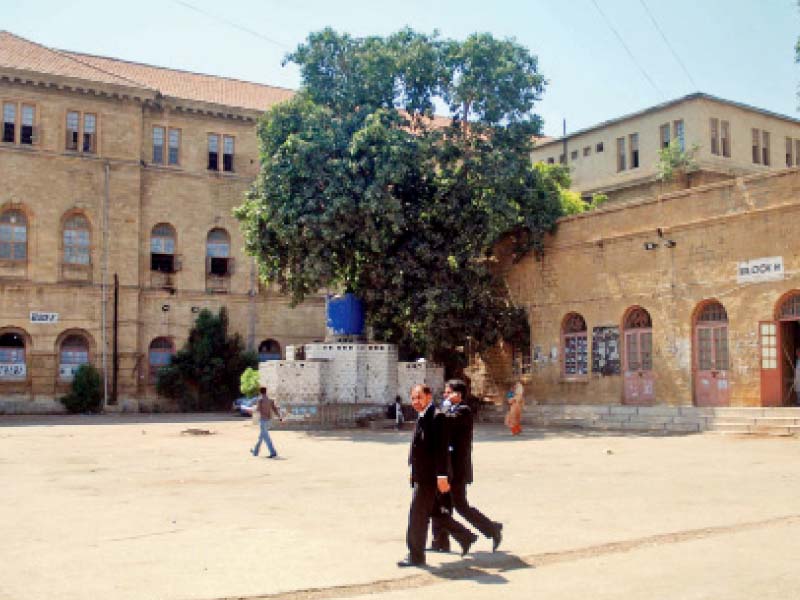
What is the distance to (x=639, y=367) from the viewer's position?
84.9 feet

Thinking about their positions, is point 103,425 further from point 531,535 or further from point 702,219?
point 531,535

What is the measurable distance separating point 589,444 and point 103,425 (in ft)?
55.4

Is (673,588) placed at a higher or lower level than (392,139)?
lower

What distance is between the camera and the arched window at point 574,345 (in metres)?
27.7

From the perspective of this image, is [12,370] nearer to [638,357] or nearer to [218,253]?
[218,253]

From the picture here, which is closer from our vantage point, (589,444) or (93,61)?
(589,444)

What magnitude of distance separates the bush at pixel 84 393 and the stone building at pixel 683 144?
80.2 ft

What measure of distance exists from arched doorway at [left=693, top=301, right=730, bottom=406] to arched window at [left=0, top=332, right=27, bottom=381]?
26177 millimetres

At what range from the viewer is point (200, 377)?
38781 millimetres

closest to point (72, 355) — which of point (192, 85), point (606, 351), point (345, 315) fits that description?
point (192, 85)

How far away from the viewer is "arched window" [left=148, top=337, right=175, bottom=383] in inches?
1545

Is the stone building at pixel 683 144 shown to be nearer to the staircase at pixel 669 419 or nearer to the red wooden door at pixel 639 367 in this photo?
the red wooden door at pixel 639 367

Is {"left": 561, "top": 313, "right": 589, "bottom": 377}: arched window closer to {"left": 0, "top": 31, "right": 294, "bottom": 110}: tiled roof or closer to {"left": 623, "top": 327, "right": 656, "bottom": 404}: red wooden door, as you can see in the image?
{"left": 623, "top": 327, "right": 656, "bottom": 404}: red wooden door

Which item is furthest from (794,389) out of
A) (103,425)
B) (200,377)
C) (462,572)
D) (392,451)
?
(200,377)
